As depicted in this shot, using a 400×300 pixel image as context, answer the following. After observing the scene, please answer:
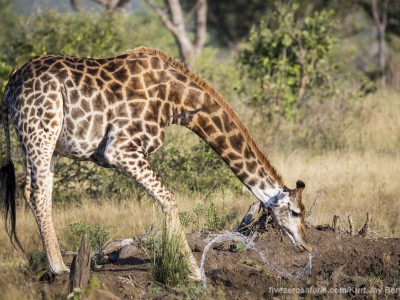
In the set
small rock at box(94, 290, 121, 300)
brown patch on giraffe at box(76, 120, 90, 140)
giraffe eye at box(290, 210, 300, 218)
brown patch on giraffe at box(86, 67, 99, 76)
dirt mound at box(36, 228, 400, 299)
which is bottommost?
small rock at box(94, 290, 121, 300)

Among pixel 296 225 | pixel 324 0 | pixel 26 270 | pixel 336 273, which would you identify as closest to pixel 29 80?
pixel 26 270

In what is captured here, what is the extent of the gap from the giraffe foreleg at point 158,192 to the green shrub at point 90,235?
112cm

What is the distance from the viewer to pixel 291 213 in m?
7.41

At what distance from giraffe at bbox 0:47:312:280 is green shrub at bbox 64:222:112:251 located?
0.97 meters

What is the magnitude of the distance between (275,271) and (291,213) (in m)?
0.59

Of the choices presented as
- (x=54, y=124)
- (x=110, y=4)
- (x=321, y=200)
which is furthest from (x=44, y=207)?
(x=110, y=4)

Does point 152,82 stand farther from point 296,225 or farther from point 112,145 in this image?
point 296,225

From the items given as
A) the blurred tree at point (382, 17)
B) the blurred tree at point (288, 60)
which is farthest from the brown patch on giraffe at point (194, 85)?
the blurred tree at point (382, 17)

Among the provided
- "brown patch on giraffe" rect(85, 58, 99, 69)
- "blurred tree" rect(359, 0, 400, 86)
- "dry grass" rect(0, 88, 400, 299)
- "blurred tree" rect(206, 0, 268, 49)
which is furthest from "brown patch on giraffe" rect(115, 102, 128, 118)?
"blurred tree" rect(206, 0, 268, 49)

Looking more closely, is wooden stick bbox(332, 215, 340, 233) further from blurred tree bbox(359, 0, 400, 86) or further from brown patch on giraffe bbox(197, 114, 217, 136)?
blurred tree bbox(359, 0, 400, 86)

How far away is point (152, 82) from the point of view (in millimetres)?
7535

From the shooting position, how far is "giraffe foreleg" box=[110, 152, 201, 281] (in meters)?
7.09

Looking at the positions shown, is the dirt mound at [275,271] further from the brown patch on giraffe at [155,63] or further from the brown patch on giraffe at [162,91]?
the brown patch on giraffe at [155,63]

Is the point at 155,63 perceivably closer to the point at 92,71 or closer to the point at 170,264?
the point at 92,71
